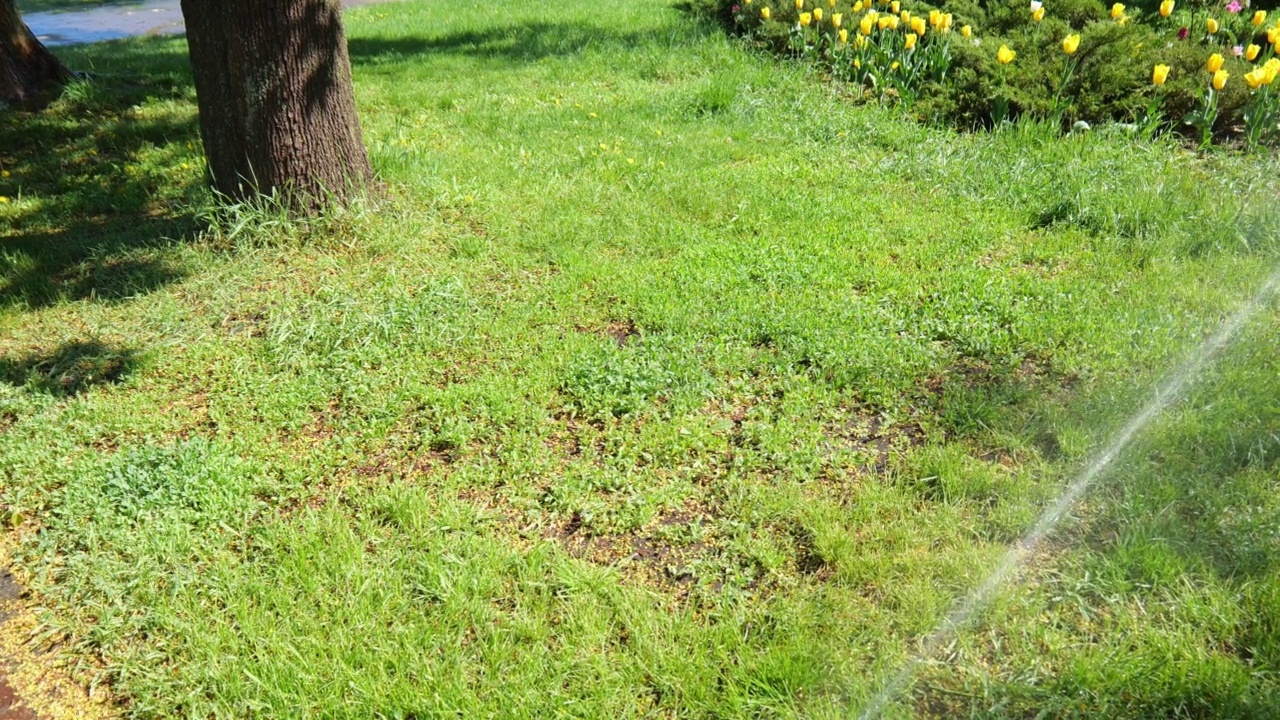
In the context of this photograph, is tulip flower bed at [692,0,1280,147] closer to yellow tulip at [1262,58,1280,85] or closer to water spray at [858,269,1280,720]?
yellow tulip at [1262,58,1280,85]

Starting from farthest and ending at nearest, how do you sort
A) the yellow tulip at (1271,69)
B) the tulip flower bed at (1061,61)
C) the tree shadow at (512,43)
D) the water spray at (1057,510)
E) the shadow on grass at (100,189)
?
1. the tree shadow at (512,43)
2. the tulip flower bed at (1061,61)
3. the yellow tulip at (1271,69)
4. the shadow on grass at (100,189)
5. the water spray at (1057,510)

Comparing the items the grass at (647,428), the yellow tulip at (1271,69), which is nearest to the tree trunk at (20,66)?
the grass at (647,428)

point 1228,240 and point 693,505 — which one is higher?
point 1228,240

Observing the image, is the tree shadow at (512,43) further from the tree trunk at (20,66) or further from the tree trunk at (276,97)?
the tree trunk at (276,97)

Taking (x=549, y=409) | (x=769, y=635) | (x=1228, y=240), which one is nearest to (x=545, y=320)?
(x=549, y=409)

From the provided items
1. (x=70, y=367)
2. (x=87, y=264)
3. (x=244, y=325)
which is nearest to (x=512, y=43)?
(x=87, y=264)

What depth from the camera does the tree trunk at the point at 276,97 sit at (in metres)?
4.44

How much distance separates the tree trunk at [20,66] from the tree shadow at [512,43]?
105 inches

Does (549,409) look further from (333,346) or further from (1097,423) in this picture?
(1097,423)

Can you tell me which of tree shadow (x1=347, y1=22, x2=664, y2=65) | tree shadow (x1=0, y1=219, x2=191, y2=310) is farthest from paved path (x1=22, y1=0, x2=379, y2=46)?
tree shadow (x1=0, y1=219, x2=191, y2=310)

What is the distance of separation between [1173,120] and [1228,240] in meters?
1.98

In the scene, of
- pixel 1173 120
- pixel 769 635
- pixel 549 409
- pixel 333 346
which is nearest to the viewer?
pixel 769 635

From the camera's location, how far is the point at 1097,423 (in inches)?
124

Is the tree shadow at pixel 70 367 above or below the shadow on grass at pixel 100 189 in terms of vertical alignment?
below
